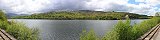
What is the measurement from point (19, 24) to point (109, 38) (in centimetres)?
1873

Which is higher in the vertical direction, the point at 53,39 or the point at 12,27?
the point at 12,27

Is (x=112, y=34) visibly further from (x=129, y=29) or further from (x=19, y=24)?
(x=19, y=24)

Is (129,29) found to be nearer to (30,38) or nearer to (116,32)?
(116,32)

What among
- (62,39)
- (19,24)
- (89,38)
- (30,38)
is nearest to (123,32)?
(89,38)

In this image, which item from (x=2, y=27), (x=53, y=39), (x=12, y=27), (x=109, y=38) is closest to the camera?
(x=109, y=38)

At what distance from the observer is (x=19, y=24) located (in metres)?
49.2

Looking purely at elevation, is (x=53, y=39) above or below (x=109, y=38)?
below

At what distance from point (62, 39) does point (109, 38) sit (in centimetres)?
3194

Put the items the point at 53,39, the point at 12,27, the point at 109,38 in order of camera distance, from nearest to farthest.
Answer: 1. the point at 109,38
2. the point at 12,27
3. the point at 53,39

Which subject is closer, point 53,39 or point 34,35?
point 34,35

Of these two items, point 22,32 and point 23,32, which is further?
point 22,32

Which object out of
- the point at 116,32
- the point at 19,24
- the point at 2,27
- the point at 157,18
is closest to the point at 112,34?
the point at 116,32

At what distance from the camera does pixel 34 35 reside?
43938mm

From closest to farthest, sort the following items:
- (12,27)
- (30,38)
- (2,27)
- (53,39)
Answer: (30,38), (12,27), (2,27), (53,39)
